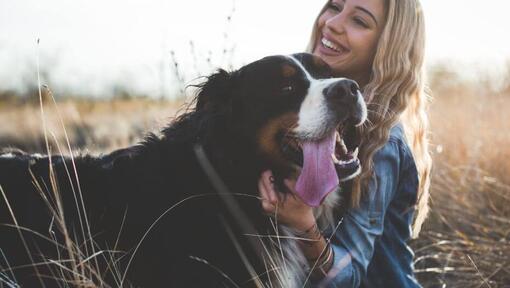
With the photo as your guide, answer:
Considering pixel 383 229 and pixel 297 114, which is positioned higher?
pixel 297 114

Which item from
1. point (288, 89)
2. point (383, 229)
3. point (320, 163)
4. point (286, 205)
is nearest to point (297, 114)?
point (288, 89)

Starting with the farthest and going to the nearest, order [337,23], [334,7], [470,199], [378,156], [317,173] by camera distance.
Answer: [470,199] → [334,7] → [337,23] → [378,156] → [317,173]

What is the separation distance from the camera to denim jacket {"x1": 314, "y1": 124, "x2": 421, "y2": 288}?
9.80 feet

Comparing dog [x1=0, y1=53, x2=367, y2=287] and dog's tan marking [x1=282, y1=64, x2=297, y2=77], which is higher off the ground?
dog's tan marking [x1=282, y1=64, x2=297, y2=77]

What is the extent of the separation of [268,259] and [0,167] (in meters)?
1.35

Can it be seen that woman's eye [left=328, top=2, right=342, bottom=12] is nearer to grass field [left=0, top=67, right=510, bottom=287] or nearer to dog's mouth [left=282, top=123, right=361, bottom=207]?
dog's mouth [left=282, top=123, right=361, bottom=207]

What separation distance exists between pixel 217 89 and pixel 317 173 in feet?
2.30

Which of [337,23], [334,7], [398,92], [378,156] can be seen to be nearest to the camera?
[378,156]

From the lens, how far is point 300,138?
2.89 meters

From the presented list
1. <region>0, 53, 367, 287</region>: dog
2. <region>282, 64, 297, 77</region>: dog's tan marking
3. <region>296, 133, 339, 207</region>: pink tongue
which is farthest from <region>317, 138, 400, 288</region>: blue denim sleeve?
<region>282, 64, 297, 77</region>: dog's tan marking

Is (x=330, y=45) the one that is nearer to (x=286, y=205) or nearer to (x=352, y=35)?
(x=352, y=35)

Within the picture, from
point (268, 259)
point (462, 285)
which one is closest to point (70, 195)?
point (268, 259)

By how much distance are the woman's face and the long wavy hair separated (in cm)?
8

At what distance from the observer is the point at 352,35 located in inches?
136
